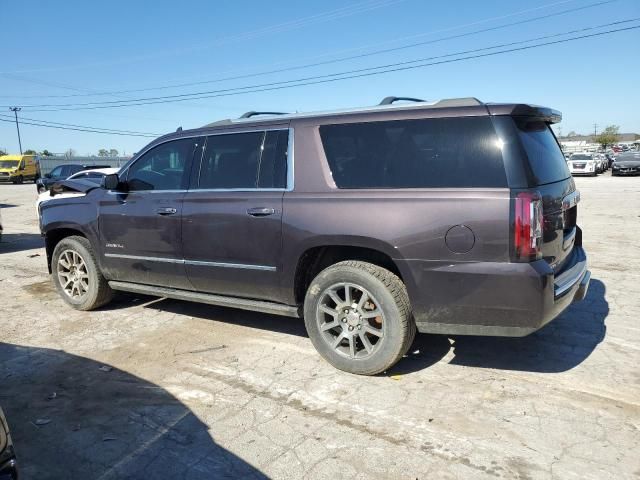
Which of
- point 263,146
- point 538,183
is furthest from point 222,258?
point 538,183

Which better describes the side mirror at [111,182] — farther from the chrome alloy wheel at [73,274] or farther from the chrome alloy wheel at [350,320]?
the chrome alloy wheel at [350,320]

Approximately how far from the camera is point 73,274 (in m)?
5.82

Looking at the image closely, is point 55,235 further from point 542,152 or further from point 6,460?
point 542,152

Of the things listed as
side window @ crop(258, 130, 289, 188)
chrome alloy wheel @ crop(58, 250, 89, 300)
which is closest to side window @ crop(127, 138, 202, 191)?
side window @ crop(258, 130, 289, 188)

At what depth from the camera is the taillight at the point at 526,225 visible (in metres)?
3.20

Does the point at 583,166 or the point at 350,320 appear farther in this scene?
the point at 583,166

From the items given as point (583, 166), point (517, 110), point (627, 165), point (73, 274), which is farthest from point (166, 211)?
point (583, 166)

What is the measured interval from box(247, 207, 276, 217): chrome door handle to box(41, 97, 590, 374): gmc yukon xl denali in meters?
0.01

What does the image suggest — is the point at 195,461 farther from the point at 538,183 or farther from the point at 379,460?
the point at 538,183

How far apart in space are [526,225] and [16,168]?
134 ft

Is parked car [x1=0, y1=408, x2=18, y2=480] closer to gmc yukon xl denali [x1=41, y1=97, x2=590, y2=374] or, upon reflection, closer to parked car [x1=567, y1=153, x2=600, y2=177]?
gmc yukon xl denali [x1=41, y1=97, x2=590, y2=374]

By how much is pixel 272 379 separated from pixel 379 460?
Result: 129 cm

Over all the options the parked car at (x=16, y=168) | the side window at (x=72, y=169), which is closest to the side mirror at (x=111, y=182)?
the side window at (x=72, y=169)

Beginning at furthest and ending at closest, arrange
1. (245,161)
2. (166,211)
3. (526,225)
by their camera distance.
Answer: (166,211) → (245,161) → (526,225)
